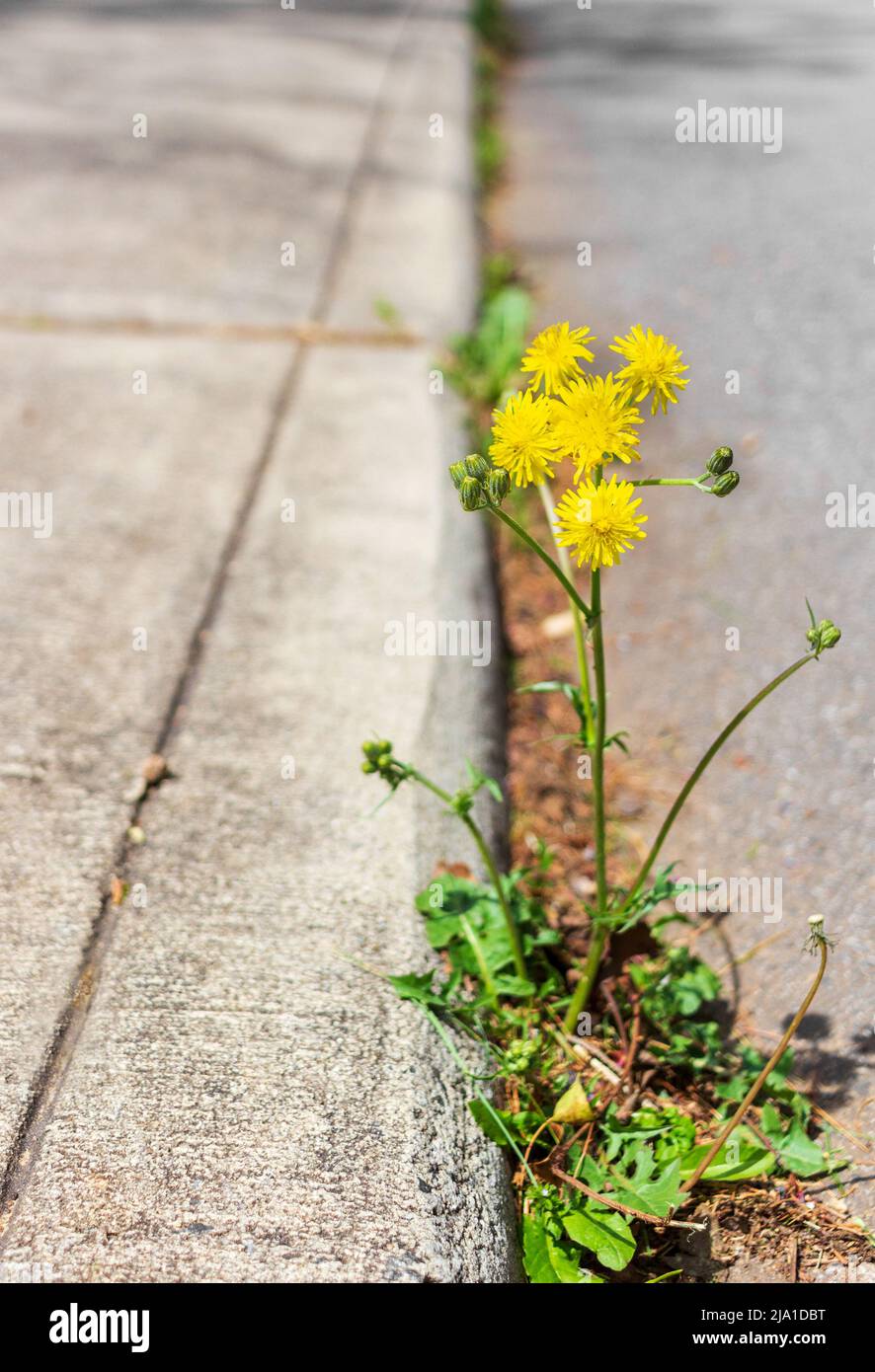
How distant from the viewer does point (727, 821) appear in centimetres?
208

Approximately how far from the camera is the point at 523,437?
1.31 m

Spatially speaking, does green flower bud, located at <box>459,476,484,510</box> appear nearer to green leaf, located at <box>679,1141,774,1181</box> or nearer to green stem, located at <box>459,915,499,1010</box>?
green stem, located at <box>459,915,499,1010</box>

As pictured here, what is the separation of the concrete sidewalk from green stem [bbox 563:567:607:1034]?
0.22 m

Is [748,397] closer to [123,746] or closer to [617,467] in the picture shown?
[617,467]

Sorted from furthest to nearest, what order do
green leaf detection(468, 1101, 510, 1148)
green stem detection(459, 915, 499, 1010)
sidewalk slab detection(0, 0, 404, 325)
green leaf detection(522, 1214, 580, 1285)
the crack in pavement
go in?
sidewalk slab detection(0, 0, 404, 325) → the crack in pavement → green stem detection(459, 915, 499, 1010) → green leaf detection(468, 1101, 510, 1148) → green leaf detection(522, 1214, 580, 1285)

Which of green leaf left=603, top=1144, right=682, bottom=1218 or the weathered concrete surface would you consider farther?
the weathered concrete surface

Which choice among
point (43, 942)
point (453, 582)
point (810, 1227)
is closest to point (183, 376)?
point (453, 582)

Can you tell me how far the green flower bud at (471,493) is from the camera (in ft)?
4.15

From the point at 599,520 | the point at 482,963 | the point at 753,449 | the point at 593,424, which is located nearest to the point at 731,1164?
the point at 482,963

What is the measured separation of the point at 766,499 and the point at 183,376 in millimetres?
1603

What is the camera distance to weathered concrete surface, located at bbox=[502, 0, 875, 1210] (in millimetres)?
1948

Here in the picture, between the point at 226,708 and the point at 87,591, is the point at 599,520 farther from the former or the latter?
the point at 87,591

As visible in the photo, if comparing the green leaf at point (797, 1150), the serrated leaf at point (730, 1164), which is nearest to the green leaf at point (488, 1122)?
the serrated leaf at point (730, 1164)

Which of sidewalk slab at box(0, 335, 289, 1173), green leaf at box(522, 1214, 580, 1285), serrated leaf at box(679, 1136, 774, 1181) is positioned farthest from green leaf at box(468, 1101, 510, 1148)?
sidewalk slab at box(0, 335, 289, 1173)
